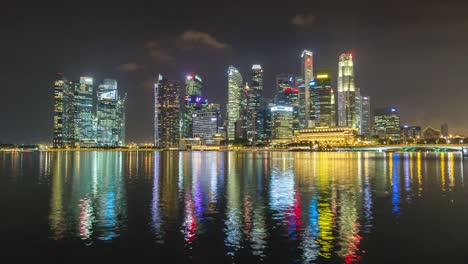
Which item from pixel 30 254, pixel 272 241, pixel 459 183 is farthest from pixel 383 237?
pixel 459 183

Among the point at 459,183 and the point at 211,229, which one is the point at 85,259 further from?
the point at 459,183

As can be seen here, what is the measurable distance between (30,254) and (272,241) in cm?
1209

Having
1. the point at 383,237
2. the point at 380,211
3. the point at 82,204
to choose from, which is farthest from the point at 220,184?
the point at 383,237

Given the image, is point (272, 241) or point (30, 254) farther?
point (272, 241)

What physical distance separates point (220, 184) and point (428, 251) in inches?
1311

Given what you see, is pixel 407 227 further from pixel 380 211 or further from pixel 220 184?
pixel 220 184

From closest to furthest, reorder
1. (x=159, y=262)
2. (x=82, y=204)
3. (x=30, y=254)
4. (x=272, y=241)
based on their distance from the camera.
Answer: (x=159, y=262)
(x=30, y=254)
(x=272, y=241)
(x=82, y=204)

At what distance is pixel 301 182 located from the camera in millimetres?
54375

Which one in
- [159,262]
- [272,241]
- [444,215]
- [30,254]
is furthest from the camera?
[444,215]

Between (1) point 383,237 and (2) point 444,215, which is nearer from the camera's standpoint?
(1) point 383,237

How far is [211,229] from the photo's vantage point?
2581cm

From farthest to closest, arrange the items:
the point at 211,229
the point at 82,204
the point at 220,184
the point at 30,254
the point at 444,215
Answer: the point at 220,184 → the point at 82,204 → the point at 444,215 → the point at 211,229 → the point at 30,254

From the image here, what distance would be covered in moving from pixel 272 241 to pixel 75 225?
502 inches

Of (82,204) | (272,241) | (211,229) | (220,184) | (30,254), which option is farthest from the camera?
(220,184)
